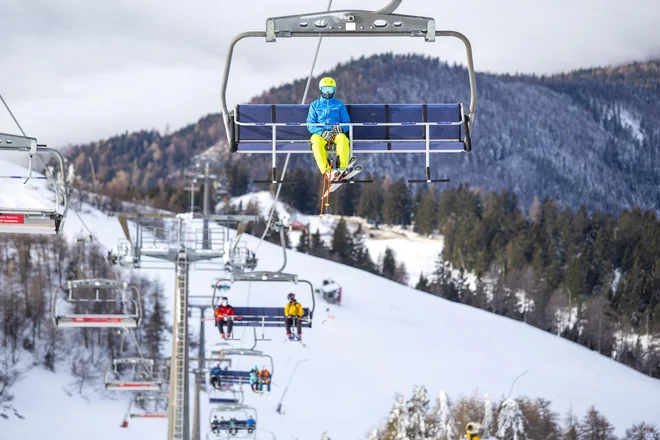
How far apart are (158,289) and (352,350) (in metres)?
12.2

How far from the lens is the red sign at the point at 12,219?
11.8 m

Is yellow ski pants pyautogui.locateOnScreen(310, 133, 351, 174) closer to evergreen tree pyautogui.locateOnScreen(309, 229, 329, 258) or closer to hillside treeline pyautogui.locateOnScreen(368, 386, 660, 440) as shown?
hillside treeline pyautogui.locateOnScreen(368, 386, 660, 440)

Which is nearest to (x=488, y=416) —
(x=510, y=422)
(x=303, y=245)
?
(x=510, y=422)

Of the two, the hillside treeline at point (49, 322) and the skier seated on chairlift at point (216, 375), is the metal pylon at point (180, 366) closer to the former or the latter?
the skier seated on chairlift at point (216, 375)

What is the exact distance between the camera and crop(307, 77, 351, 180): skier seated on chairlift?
34.6ft

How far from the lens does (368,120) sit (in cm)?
1117

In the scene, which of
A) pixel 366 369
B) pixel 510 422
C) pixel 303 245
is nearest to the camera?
pixel 510 422

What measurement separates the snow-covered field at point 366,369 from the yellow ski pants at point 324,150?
3788cm

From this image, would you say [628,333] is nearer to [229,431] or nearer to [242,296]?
[242,296]

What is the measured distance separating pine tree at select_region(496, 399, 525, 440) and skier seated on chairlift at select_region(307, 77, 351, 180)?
1618 inches

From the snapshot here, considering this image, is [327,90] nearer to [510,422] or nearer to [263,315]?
[263,315]

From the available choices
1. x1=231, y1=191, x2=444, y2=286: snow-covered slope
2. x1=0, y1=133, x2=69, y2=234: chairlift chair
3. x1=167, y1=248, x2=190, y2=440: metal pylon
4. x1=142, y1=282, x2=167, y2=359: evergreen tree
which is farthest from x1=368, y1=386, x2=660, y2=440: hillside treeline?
x1=231, y1=191, x2=444, y2=286: snow-covered slope

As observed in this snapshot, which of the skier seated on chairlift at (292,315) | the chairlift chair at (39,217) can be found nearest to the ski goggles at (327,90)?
the chairlift chair at (39,217)

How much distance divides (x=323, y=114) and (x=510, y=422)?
41720 mm
